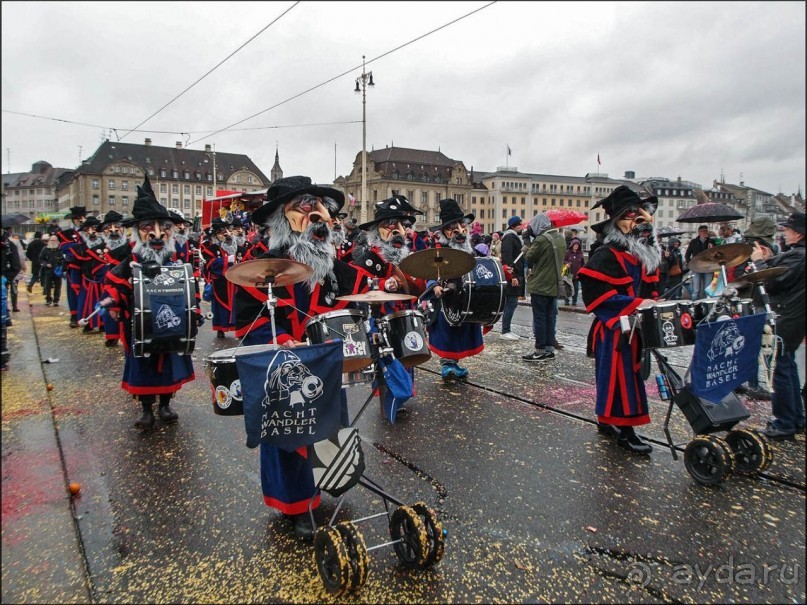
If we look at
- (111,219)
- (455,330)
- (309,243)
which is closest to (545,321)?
(455,330)

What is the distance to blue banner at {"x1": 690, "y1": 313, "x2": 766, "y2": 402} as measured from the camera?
11.1 feet

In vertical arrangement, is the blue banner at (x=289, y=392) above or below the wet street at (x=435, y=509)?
above

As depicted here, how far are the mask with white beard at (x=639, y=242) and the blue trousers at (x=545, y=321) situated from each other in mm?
3391

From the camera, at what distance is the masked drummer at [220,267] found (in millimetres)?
9664

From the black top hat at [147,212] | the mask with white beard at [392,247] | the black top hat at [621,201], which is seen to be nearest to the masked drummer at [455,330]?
the mask with white beard at [392,247]

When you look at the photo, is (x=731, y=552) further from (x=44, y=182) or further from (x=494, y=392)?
(x=44, y=182)

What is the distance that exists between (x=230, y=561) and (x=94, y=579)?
2.21 feet

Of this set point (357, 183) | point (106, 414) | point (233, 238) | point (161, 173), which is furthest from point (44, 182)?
point (106, 414)

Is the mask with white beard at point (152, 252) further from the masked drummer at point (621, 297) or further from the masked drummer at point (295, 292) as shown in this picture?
the masked drummer at point (621, 297)

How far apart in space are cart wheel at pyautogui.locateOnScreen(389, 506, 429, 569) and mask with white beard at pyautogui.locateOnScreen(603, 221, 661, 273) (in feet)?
9.23

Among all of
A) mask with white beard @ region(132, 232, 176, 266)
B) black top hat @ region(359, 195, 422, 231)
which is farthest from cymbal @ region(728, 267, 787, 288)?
mask with white beard @ region(132, 232, 176, 266)

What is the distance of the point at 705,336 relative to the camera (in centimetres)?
342

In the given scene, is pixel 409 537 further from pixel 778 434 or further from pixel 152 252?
pixel 152 252

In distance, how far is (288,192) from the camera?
3.47m
